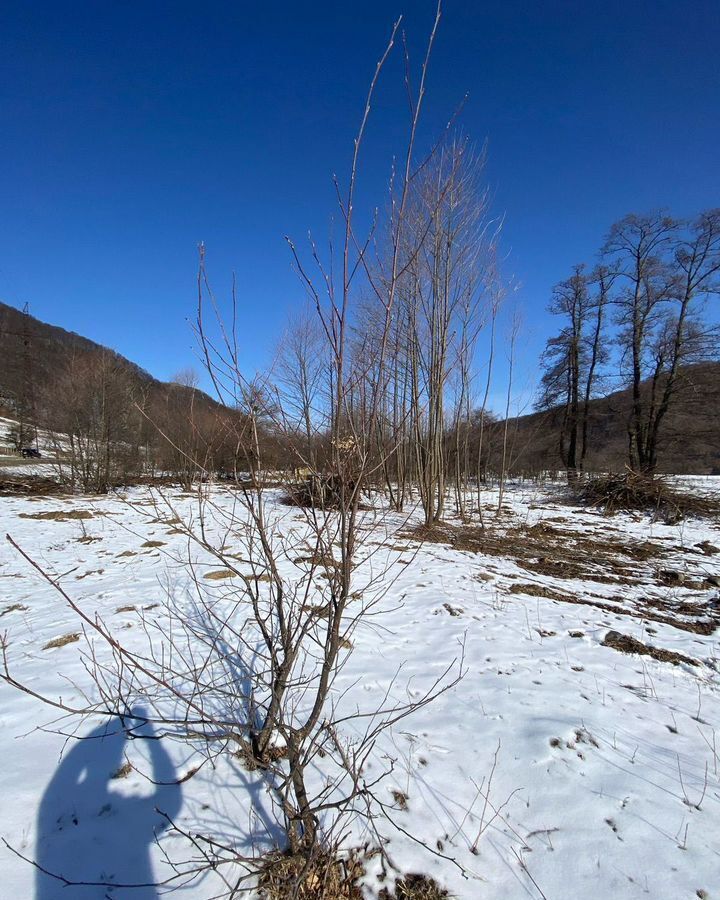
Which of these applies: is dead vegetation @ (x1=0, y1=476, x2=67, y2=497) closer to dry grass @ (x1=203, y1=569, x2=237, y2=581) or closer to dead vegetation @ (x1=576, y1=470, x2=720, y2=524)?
dry grass @ (x1=203, y1=569, x2=237, y2=581)

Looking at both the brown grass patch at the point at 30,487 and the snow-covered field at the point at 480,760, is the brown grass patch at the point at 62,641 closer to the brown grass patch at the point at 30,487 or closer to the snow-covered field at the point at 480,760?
the snow-covered field at the point at 480,760

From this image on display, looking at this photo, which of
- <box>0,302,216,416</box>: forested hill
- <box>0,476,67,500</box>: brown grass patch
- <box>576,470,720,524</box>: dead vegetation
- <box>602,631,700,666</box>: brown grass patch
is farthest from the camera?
<box>0,302,216,416</box>: forested hill

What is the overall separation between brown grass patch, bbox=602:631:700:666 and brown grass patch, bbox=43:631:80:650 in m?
4.80

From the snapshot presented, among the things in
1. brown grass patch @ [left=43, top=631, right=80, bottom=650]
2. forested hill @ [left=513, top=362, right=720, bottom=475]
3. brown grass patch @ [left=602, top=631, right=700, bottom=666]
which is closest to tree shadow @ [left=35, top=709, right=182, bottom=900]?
brown grass patch @ [left=43, top=631, right=80, bottom=650]

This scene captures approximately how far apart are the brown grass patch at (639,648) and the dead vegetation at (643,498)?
27.8ft

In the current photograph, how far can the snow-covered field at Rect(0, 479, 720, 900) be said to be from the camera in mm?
1521

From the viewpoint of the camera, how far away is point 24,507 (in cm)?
1034

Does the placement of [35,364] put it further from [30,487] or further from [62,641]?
[62,641]

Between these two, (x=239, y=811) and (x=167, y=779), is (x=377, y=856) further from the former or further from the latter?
(x=167, y=779)

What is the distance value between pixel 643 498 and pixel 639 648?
1031 centimetres

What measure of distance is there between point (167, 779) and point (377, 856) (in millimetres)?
1102

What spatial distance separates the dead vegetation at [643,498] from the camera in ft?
33.6

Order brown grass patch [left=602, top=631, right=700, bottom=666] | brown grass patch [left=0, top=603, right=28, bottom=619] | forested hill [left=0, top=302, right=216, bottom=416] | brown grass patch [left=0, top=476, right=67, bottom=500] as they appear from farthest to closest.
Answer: forested hill [left=0, top=302, right=216, bottom=416] < brown grass patch [left=0, top=476, right=67, bottom=500] < brown grass patch [left=0, top=603, right=28, bottom=619] < brown grass patch [left=602, top=631, right=700, bottom=666]

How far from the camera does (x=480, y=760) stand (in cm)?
206
